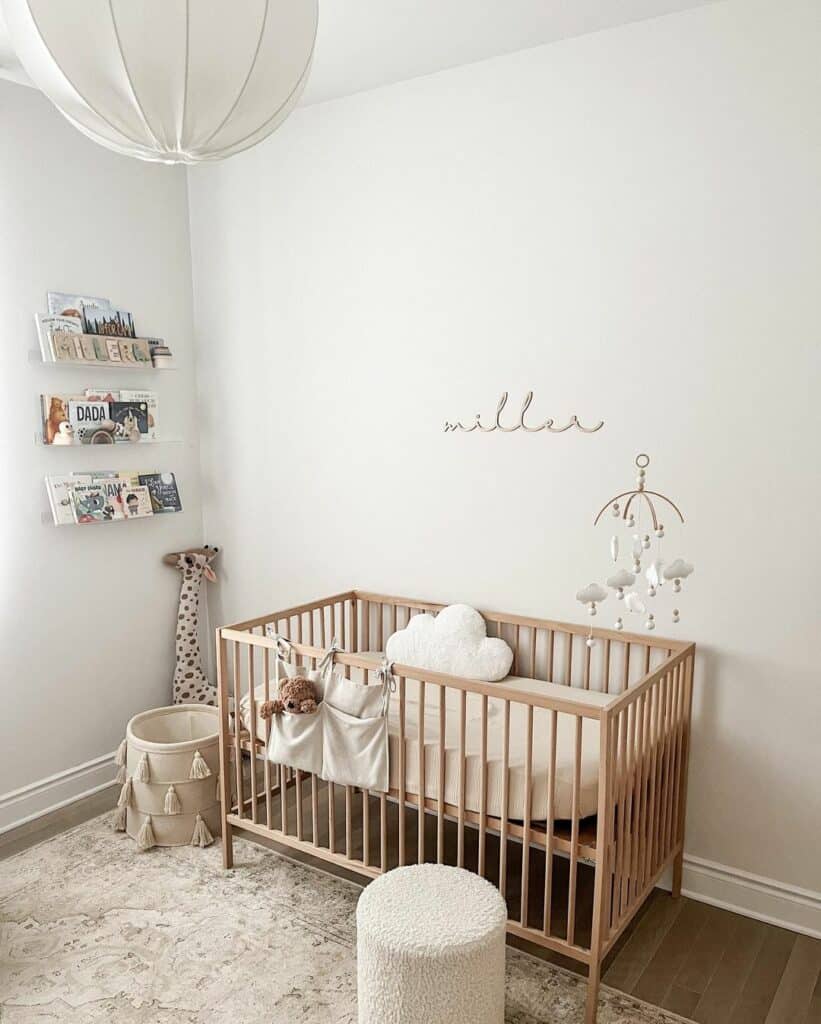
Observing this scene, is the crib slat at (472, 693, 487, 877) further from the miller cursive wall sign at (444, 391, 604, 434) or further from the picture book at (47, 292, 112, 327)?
the picture book at (47, 292, 112, 327)

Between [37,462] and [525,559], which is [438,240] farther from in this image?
[37,462]

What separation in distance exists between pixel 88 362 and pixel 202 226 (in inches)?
32.4

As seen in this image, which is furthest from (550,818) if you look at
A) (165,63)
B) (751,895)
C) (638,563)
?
(165,63)

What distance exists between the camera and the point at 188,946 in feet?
7.56

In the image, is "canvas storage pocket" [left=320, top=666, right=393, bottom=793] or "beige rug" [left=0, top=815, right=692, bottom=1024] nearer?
"beige rug" [left=0, top=815, right=692, bottom=1024]

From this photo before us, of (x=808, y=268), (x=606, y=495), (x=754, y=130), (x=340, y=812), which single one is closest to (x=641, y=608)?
(x=606, y=495)

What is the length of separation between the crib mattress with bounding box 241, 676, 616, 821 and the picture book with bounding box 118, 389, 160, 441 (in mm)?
1355

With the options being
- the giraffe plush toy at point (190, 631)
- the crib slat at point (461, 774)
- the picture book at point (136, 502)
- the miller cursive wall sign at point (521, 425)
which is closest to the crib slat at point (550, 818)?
the crib slat at point (461, 774)

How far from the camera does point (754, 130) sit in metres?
2.22

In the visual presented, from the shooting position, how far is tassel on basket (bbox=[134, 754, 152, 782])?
9.17ft

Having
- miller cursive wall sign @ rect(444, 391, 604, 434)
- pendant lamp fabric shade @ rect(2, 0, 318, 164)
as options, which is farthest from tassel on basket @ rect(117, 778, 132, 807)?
pendant lamp fabric shade @ rect(2, 0, 318, 164)

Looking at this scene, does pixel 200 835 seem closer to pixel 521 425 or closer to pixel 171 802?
pixel 171 802

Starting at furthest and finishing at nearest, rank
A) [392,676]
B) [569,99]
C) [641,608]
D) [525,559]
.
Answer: [525,559]
[569,99]
[392,676]
[641,608]

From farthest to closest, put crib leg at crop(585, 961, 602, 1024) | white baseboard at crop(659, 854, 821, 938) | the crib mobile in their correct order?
white baseboard at crop(659, 854, 821, 938), the crib mobile, crib leg at crop(585, 961, 602, 1024)
